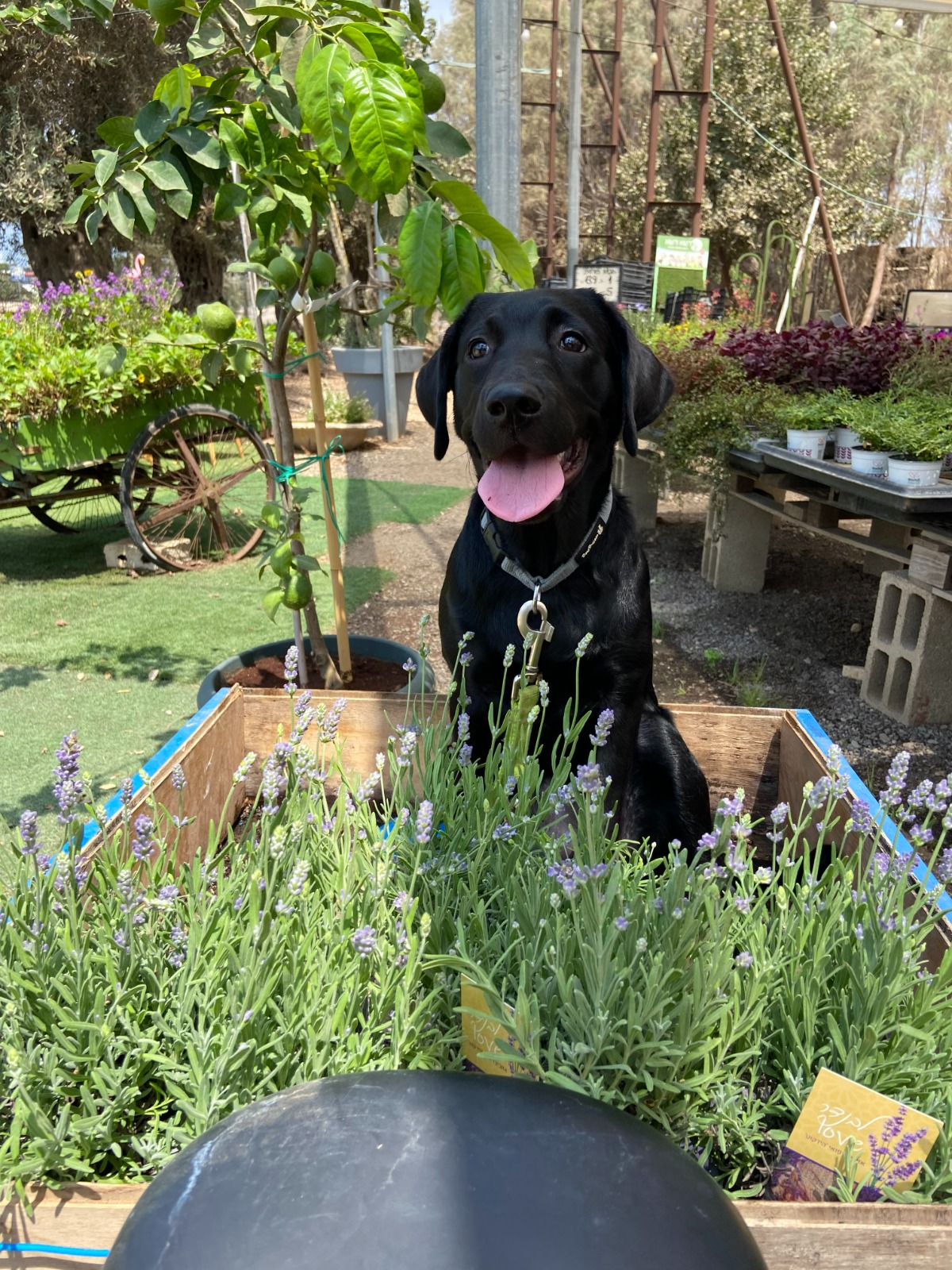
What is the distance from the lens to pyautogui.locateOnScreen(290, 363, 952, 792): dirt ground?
3764mm

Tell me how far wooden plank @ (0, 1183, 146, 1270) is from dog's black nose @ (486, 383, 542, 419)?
1.44 metres

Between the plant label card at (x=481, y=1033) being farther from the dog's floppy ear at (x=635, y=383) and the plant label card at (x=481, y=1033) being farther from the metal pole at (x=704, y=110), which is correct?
the metal pole at (x=704, y=110)

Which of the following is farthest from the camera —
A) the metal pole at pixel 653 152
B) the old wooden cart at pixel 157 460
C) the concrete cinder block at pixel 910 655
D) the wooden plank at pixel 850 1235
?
the metal pole at pixel 653 152

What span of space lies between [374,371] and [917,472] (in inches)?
368

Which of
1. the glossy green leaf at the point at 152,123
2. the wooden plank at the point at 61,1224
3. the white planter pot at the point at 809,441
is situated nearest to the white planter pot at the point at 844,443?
the white planter pot at the point at 809,441

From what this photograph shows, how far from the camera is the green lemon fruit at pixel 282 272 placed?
224 cm

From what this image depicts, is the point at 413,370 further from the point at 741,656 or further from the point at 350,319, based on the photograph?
the point at 741,656

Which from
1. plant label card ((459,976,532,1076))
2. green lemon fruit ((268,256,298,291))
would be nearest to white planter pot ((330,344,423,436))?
green lemon fruit ((268,256,298,291))

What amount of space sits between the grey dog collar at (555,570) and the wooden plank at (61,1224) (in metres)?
1.32

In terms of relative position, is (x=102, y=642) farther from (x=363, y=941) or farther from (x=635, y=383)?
(x=363, y=941)

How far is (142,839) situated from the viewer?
1.35 m

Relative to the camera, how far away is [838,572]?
604 cm

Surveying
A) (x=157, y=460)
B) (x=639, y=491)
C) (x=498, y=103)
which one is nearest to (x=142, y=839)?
(x=498, y=103)

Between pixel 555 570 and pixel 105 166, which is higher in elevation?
pixel 105 166
